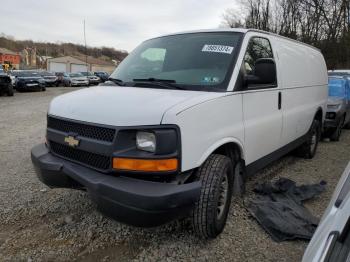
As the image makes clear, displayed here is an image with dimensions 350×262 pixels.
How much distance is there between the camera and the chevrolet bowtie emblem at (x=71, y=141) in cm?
316

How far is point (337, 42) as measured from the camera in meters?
29.7

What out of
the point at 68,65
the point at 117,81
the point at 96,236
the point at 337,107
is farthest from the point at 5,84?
the point at 68,65

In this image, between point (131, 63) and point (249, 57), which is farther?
point (131, 63)

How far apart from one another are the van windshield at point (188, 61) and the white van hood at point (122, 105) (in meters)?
0.30

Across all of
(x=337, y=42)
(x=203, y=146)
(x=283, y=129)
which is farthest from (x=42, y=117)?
(x=337, y=42)

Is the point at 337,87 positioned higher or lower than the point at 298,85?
lower

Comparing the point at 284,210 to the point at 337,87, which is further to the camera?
the point at 337,87

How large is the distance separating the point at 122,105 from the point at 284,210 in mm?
2090

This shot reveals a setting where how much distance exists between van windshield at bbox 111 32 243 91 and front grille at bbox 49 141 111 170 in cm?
101

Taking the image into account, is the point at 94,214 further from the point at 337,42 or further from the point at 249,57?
the point at 337,42

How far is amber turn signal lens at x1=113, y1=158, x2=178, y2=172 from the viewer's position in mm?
2801

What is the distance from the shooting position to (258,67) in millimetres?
3660

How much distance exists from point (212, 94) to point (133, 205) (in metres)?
1.25

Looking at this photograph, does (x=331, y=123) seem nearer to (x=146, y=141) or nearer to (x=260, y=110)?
(x=260, y=110)
